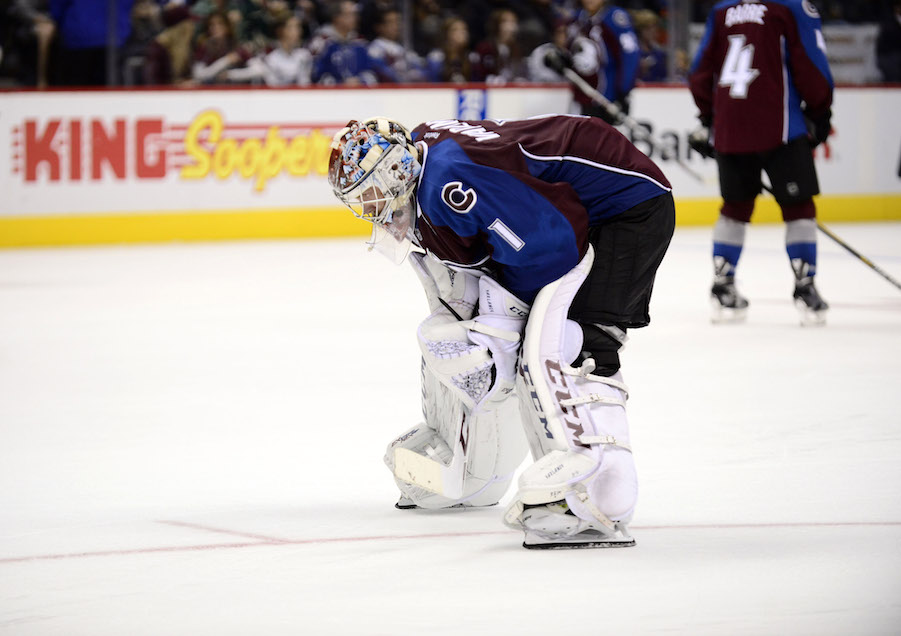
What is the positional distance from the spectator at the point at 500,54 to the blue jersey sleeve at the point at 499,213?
8.44 metres

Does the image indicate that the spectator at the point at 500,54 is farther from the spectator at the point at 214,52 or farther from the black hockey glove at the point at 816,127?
the black hockey glove at the point at 816,127

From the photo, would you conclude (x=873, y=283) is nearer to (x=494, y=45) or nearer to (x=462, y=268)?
(x=494, y=45)

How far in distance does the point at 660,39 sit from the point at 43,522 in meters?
9.58

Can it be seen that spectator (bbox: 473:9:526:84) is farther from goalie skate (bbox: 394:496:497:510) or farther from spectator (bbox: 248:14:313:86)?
goalie skate (bbox: 394:496:497:510)

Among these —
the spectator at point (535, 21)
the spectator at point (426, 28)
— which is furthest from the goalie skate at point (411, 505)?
the spectator at point (535, 21)

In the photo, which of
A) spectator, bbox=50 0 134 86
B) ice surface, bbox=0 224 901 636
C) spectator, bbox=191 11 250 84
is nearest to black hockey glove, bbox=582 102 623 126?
spectator, bbox=191 11 250 84

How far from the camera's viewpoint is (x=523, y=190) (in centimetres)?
296

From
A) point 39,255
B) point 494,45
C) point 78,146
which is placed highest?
point 494,45

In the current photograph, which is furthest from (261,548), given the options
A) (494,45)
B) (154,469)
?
(494,45)

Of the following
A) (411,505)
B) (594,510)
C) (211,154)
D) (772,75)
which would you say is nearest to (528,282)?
(594,510)

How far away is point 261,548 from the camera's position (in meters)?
3.05

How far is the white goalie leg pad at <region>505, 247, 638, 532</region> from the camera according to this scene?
2.95 m

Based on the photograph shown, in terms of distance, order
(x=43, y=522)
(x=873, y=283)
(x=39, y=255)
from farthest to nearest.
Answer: (x=39, y=255) < (x=873, y=283) < (x=43, y=522)

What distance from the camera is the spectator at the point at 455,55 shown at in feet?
36.8
